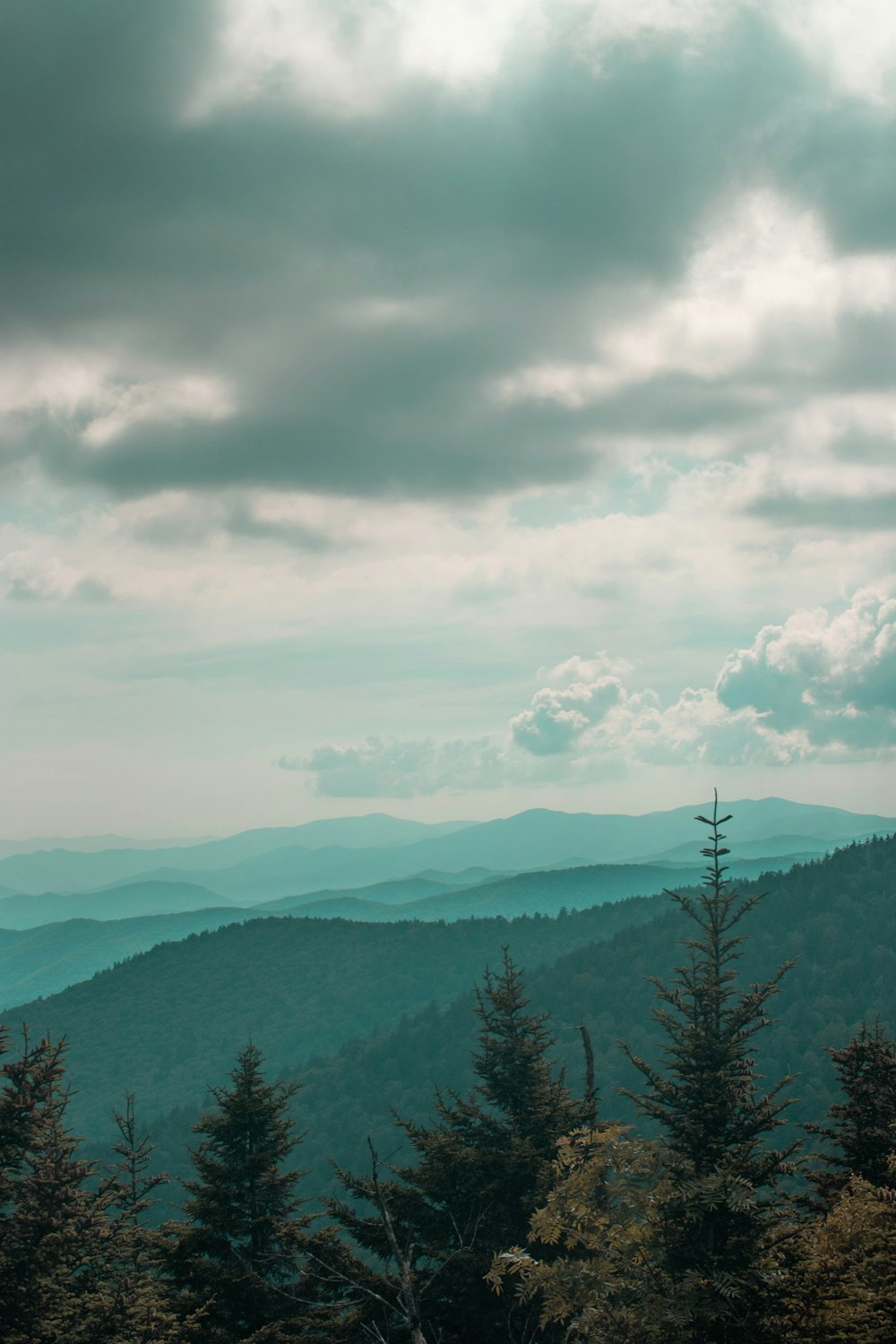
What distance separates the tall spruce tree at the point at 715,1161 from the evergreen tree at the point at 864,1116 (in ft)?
33.7

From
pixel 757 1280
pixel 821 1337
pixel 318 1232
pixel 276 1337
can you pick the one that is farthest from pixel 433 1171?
pixel 821 1337

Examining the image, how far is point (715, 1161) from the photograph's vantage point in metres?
18.8

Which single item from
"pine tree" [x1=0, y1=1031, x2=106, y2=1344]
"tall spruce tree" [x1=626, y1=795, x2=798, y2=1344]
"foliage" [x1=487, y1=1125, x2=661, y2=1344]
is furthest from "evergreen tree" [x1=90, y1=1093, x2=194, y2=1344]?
"tall spruce tree" [x1=626, y1=795, x2=798, y2=1344]

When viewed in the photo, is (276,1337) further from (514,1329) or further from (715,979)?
(715,979)

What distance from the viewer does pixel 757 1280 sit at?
17.8 m

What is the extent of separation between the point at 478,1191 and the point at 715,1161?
1312 cm

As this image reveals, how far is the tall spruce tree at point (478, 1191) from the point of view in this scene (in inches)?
1110

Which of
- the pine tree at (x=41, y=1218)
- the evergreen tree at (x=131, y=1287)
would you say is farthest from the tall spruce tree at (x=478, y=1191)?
the pine tree at (x=41, y=1218)

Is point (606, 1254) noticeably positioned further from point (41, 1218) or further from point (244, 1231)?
point (244, 1231)

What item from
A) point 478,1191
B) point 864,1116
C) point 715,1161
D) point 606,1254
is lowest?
point 478,1191

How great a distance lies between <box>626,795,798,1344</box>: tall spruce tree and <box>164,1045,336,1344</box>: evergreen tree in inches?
512

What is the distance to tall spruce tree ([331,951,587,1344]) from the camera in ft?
92.5

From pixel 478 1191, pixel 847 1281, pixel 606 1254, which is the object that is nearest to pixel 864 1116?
pixel 478 1191

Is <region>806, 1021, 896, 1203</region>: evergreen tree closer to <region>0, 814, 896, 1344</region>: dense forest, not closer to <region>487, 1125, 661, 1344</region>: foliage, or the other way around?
<region>0, 814, 896, 1344</region>: dense forest
